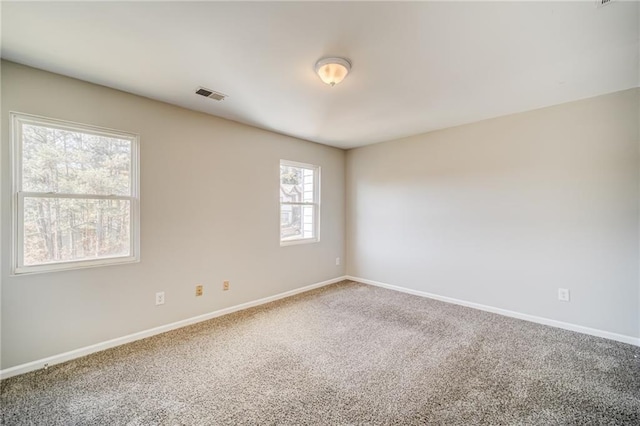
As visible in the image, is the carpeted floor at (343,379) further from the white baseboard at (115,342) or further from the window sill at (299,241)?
the window sill at (299,241)

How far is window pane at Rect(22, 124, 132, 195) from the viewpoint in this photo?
7.23 ft

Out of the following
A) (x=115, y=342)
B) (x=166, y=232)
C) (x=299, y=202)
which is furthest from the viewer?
A: (x=299, y=202)

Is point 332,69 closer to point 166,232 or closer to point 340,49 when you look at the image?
point 340,49

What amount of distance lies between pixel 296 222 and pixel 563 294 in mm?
3361

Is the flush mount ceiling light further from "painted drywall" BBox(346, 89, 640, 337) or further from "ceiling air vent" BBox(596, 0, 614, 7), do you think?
"painted drywall" BBox(346, 89, 640, 337)

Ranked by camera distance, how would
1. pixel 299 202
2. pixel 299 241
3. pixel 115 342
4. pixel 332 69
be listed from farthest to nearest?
pixel 299 202 → pixel 299 241 → pixel 115 342 → pixel 332 69

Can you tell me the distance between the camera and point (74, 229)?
2.38 metres

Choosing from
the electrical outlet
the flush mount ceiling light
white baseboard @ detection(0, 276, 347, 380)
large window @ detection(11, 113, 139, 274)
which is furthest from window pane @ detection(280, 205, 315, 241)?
the electrical outlet

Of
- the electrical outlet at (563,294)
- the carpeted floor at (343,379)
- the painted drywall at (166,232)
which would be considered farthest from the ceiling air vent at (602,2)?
the painted drywall at (166,232)

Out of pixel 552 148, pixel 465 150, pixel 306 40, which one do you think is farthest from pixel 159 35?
pixel 552 148

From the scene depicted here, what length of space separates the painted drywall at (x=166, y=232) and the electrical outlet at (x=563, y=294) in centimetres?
308

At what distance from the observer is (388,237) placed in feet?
14.5

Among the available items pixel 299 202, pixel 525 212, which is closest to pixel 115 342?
pixel 299 202

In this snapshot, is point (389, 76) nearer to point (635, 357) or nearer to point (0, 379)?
point (635, 357)
